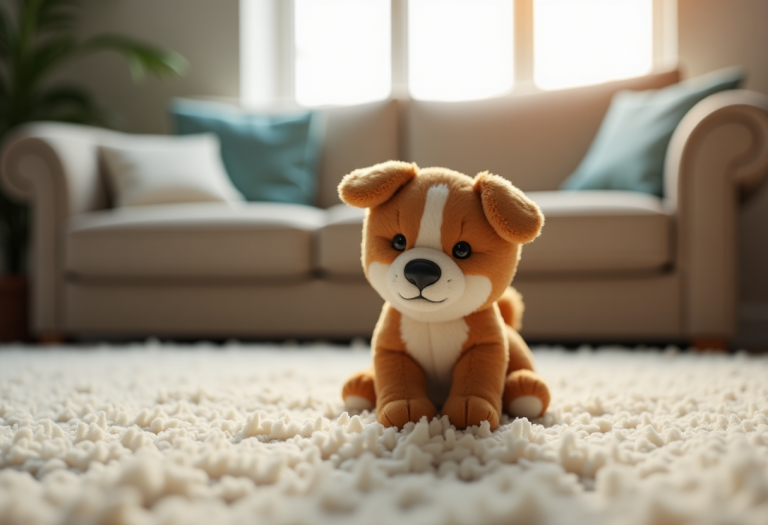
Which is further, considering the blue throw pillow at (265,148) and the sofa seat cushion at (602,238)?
the blue throw pillow at (265,148)

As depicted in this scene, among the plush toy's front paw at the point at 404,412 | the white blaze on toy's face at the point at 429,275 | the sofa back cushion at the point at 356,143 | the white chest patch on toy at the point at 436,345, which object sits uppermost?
the sofa back cushion at the point at 356,143

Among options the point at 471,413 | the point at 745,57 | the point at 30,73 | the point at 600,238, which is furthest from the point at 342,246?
the point at 745,57

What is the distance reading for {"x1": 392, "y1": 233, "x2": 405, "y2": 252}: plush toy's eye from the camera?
88 cm

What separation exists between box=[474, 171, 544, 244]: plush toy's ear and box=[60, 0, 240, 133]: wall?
8.69 feet

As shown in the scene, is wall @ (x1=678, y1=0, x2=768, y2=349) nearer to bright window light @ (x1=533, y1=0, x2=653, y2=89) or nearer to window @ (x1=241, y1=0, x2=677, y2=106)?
window @ (x1=241, y1=0, x2=677, y2=106)

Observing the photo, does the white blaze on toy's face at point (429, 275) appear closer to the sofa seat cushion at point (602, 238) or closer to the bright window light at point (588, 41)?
the sofa seat cushion at point (602, 238)

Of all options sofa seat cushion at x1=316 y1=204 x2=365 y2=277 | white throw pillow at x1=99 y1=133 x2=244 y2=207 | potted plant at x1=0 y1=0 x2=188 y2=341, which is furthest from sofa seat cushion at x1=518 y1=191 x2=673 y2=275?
potted plant at x1=0 y1=0 x2=188 y2=341

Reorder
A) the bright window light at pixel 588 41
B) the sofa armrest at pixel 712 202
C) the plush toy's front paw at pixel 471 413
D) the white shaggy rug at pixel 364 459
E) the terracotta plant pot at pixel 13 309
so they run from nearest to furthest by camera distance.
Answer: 1. the white shaggy rug at pixel 364 459
2. the plush toy's front paw at pixel 471 413
3. the sofa armrest at pixel 712 202
4. the terracotta plant pot at pixel 13 309
5. the bright window light at pixel 588 41

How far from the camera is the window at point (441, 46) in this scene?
3.10 metres

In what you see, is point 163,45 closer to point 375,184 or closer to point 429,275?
point 375,184

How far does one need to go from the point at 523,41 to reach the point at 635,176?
1.47 meters

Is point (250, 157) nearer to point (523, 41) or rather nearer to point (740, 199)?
point (523, 41)

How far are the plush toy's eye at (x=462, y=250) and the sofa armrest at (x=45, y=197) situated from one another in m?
1.73

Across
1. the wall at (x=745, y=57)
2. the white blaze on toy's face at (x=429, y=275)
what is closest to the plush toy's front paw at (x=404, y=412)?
the white blaze on toy's face at (x=429, y=275)
